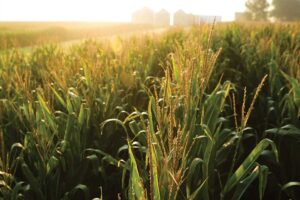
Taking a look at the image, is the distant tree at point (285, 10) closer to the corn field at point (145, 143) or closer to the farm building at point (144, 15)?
the corn field at point (145, 143)

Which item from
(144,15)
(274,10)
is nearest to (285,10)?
(274,10)

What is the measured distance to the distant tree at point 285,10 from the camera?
69188mm

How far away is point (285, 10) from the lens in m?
69.7

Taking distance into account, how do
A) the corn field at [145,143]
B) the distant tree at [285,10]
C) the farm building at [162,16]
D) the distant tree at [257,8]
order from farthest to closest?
the farm building at [162,16], the distant tree at [285,10], the distant tree at [257,8], the corn field at [145,143]

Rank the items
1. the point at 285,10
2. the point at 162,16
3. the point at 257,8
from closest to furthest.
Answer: the point at 257,8 → the point at 285,10 → the point at 162,16

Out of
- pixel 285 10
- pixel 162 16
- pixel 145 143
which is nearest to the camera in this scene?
pixel 145 143

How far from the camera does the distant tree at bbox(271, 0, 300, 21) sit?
227 feet

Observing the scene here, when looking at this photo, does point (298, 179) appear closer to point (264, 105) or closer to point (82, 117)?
point (264, 105)

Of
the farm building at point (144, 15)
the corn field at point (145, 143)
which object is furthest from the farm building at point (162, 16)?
the corn field at point (145, 143)

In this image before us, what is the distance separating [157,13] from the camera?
14288cm

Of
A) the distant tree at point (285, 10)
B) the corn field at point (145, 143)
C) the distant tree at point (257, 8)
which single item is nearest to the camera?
the corn field at point (145, 143)

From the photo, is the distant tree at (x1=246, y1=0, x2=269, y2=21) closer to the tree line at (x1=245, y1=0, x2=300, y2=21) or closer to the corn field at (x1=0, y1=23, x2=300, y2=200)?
the tree line at (x1=245, y1=0, x2=300, y2=21)

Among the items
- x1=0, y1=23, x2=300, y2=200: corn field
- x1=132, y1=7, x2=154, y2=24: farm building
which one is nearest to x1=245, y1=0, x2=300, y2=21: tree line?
x1=0, y1=23, x2=300, y2=200: corn field

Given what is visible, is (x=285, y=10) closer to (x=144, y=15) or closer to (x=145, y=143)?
(x=145, y=143)
